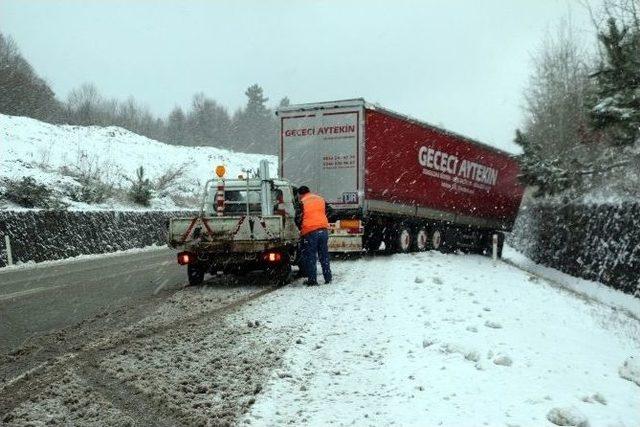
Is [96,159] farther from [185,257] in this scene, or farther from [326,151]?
[185,257]

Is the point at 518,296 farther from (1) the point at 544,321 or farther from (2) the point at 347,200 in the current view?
(2) the point at 347,200

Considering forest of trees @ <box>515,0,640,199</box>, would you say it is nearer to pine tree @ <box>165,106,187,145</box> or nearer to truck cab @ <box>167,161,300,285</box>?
truck cab @ <box>167,161,300,285</box>

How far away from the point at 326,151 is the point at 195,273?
558 cm

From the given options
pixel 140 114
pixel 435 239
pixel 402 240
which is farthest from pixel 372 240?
pixel 140 114

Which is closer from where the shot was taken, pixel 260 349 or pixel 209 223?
pixel 260 349

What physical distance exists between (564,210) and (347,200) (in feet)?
41.2

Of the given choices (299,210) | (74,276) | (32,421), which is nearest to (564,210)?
(299,210)

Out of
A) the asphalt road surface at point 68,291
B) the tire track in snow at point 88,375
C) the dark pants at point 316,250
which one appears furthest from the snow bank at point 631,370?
the asphalt road surface at point 68,291

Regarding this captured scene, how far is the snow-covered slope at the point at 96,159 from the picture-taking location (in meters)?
30.1

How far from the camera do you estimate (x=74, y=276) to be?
13.6 metres

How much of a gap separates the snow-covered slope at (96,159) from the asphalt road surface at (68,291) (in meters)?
9.09

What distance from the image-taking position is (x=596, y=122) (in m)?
16.4

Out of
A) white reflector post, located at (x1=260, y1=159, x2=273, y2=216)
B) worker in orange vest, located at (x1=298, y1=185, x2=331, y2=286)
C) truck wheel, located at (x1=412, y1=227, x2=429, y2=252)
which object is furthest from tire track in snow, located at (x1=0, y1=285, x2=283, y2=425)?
truck wheel, located at (x1=412, y1=227, x2=429, y2=252)

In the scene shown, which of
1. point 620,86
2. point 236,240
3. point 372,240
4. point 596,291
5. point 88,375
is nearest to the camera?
point 88,375
